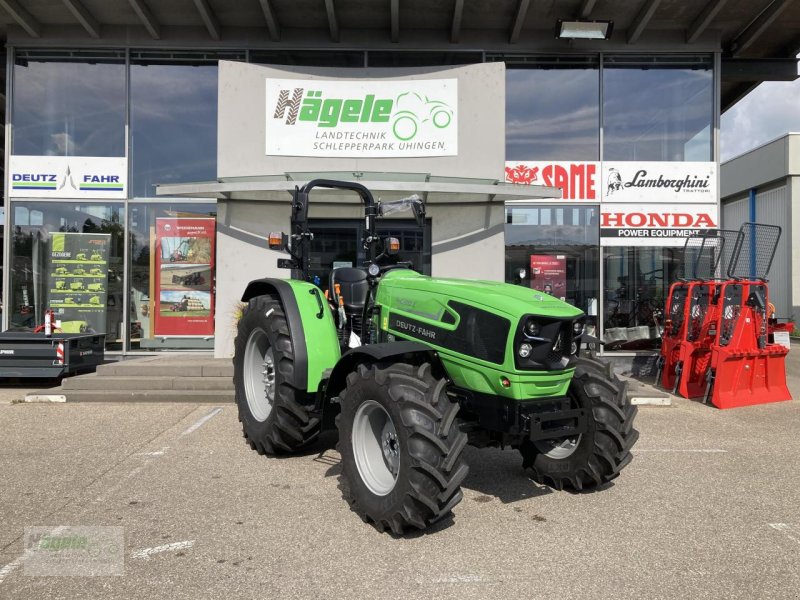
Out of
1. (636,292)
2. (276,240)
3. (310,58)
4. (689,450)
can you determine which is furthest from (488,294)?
(310,58)

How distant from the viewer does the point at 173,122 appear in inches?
412

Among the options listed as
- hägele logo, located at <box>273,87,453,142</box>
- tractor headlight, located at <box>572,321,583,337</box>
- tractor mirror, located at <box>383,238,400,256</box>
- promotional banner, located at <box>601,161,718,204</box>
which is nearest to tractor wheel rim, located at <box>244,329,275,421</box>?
tractor mirror, located at <box>383,238,400,256</box>

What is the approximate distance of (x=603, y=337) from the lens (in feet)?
33.6

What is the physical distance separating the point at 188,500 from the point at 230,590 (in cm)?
126

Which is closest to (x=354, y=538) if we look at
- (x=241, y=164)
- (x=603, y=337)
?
(x=241, y=164)

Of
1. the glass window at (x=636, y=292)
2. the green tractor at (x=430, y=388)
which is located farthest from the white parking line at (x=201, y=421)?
the glass window at (x=636, y=292)

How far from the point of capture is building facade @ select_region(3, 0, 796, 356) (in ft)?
32.9

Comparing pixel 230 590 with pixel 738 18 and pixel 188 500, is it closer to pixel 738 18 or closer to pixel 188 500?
pixel 188 500

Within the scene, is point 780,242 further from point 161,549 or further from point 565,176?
point 161,549

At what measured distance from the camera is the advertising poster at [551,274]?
10148mm

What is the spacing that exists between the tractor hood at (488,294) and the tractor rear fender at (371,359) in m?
0.40

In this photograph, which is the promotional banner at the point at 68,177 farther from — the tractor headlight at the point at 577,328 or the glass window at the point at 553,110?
the tractor headlight at the point at 577,328

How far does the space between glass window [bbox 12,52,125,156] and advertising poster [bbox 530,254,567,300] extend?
7.76m

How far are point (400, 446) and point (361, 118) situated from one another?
732 cm
